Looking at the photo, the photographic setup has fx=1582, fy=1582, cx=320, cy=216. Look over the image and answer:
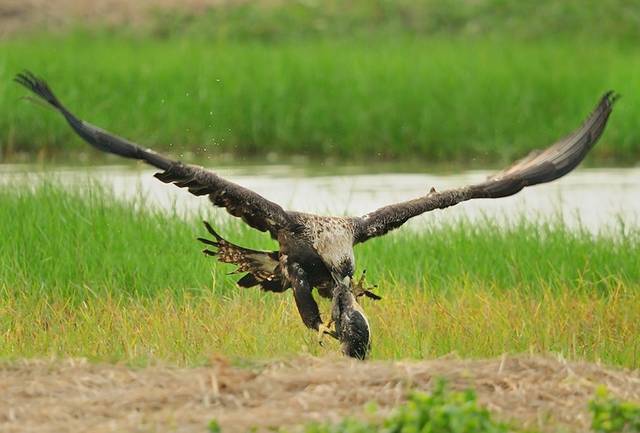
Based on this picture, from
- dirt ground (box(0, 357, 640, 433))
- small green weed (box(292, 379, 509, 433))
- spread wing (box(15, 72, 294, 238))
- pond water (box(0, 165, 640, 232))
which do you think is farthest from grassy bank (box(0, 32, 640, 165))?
small green weed (box(292, 379, 509, 433))

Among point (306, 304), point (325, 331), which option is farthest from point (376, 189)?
point (325, 331)

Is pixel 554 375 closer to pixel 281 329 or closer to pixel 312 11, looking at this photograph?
pixel 281 329

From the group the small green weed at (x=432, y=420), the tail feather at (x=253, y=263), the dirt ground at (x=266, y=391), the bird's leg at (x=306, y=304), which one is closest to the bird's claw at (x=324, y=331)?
the bird's leg at (x=306, y=304)

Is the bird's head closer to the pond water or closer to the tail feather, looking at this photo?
the tail feather

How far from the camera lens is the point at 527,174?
780 centimetres

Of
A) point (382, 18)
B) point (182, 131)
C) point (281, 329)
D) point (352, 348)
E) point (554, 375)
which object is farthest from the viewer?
point (382, 18)

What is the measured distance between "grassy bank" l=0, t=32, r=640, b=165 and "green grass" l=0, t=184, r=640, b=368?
5.81 meters

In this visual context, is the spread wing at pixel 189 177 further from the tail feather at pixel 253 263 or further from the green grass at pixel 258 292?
the green grass at pixel 258 292

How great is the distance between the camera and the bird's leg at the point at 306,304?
22.9 feet

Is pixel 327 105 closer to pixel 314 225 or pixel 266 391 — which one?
pixel 314 225

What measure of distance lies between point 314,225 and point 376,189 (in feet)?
22.4

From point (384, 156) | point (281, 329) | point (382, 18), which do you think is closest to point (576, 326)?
point (281, 329)

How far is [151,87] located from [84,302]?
28.9 feet

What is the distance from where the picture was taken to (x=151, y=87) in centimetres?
1692
